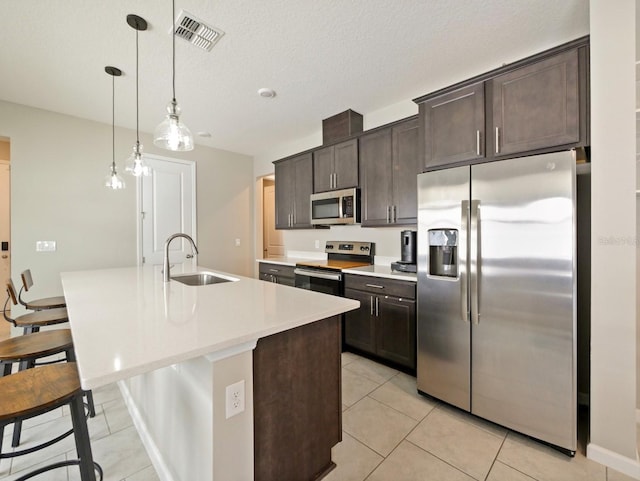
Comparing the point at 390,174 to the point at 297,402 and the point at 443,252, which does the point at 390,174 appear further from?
the point at 297,402

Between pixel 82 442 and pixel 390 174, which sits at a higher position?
pixel 390 174

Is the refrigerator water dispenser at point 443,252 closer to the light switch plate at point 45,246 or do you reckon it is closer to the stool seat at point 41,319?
the stool seat at point 41,319

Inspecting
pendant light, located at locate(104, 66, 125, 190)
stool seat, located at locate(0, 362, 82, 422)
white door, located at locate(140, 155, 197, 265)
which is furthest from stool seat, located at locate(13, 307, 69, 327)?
white door, located at locate(140, 155, 197, 265)

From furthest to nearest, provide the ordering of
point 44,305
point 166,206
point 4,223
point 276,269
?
point 4,223, point 166,206, point 276,269, point 44,305

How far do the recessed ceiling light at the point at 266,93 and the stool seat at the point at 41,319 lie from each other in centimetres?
245

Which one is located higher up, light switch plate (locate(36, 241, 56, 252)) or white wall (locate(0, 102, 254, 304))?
white wall (locate(0, 102, 254, 304))

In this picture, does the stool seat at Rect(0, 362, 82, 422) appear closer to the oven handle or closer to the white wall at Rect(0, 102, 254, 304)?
the oven handle

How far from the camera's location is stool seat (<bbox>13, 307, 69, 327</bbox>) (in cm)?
194

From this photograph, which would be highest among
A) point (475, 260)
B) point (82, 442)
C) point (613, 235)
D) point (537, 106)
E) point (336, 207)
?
point (537, 106)

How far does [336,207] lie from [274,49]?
1.73m

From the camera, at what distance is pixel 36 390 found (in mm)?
1096

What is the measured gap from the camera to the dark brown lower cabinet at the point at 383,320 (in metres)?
2.54

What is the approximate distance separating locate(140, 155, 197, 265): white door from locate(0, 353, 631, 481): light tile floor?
2259 mm

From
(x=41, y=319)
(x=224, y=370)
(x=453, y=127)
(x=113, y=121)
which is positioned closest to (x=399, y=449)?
(x=224, y=370)
